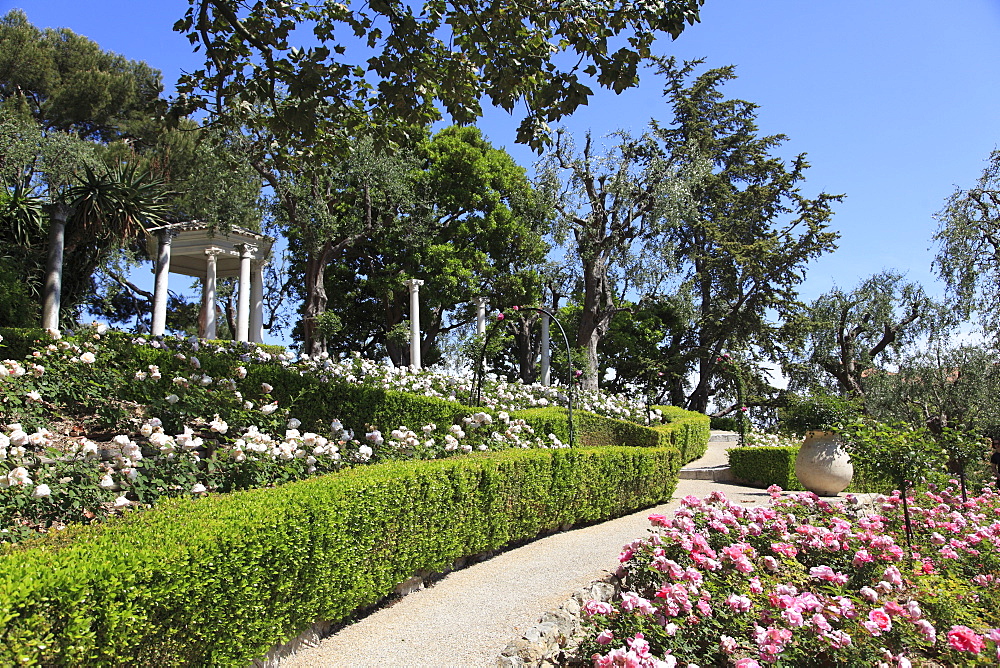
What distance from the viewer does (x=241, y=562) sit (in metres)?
3.30

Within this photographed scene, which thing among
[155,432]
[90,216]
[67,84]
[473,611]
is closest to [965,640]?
[473,611]

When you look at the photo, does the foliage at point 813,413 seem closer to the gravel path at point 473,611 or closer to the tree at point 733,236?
the gravel path at point 473,611

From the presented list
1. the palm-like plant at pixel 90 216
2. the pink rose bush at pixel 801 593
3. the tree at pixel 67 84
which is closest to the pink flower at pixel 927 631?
the pink rose bush at pixel 801 593

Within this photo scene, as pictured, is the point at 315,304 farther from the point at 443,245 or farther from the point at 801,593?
the point at 801,593

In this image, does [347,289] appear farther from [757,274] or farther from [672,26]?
[672,26]

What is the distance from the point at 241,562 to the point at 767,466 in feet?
35.1

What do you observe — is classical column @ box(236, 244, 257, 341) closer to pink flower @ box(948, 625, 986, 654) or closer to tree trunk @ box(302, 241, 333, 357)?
→ tree trunk @ box(302, 241, 333, 357)

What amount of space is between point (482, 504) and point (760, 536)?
2302mm

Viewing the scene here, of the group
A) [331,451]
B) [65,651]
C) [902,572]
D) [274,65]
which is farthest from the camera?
[274,65]

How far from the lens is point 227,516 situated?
3529 mm

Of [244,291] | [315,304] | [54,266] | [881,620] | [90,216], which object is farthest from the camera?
[315,304]

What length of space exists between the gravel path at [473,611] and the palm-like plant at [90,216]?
10.1 meters

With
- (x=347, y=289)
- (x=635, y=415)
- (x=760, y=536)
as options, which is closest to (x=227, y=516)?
(x=760, y=536)

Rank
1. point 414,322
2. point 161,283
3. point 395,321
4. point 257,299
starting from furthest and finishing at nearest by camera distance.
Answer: point 395,321
point 414,322
point 257,299
point 161,283
